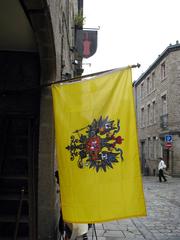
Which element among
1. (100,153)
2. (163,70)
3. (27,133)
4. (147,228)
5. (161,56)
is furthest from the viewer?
(163,70)

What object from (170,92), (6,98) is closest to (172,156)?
(170,92)

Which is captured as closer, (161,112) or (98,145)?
(98,145)

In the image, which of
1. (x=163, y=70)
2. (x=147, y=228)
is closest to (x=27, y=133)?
(x=147, y=228)

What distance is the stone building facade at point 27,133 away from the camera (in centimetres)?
518

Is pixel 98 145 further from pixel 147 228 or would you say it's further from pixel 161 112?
pixel 161 112

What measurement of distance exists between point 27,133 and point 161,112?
24370 millimetres

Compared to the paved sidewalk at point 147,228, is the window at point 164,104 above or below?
above

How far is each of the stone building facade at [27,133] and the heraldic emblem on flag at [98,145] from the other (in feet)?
5.43

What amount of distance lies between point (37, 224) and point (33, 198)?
1.54ft

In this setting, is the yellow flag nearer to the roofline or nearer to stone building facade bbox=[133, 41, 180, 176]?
stone building facade bbox=[133, 41, 180, 176]

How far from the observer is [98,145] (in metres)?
3.60

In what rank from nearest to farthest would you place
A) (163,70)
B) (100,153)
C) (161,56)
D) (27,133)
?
(100,153), (27,133), (161,56), (163,70)

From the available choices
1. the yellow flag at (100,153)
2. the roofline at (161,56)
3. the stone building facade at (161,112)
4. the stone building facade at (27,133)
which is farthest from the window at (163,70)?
the yellow flag at (100,153)

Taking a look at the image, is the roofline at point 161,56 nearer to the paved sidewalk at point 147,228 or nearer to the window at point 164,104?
the window at point 164,104
